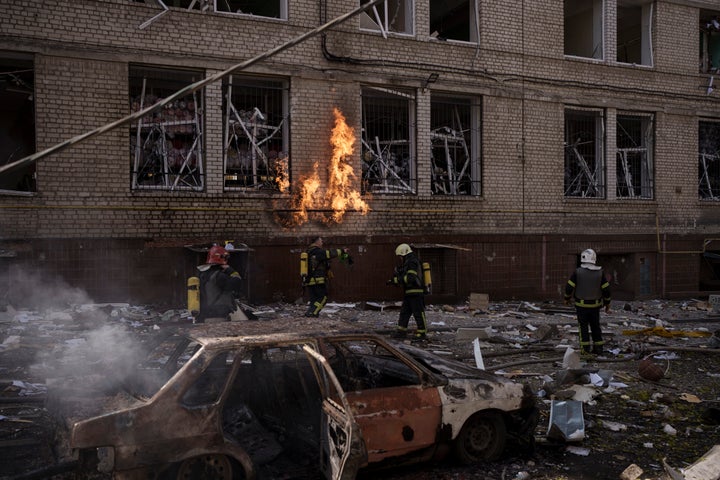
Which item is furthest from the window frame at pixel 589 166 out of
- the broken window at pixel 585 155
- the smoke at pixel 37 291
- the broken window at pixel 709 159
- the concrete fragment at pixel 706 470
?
the concrete fragment at pixel 706 470

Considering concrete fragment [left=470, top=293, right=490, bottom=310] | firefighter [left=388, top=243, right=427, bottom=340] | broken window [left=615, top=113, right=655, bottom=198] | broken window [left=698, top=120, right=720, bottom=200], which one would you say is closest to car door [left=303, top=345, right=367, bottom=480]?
firefighter [left=388, top=243, right=427, bottom=340]

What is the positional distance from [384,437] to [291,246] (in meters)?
Answer: 8.71

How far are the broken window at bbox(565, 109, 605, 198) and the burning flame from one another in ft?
21.2

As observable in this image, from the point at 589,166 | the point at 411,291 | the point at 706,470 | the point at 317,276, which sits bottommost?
the point at 706,470

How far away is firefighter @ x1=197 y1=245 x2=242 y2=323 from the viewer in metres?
7.86

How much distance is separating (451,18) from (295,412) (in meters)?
15.2

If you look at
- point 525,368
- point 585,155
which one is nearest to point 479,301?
point 525,368

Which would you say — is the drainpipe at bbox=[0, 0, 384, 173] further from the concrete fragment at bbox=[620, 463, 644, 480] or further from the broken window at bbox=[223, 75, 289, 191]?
the broken window at bbox=[223, 75, 289, 191]

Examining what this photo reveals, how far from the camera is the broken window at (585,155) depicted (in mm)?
16797

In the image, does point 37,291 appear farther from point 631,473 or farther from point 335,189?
point 631,473

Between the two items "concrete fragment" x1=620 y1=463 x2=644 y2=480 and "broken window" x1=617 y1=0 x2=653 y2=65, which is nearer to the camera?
"concrete fragment" x1=620 y1=463 x2=644 y2=480

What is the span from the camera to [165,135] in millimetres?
12406

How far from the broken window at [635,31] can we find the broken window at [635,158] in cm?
168

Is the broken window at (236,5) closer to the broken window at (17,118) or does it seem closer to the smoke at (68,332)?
the broken window at (17,118)
